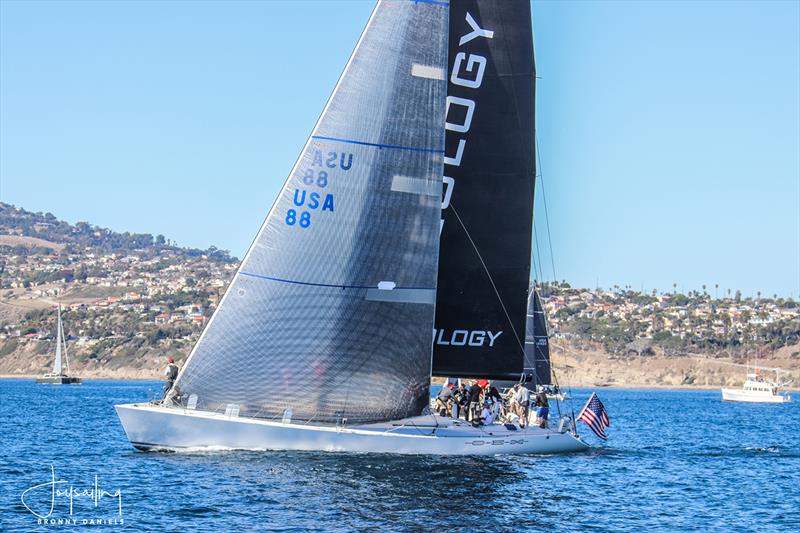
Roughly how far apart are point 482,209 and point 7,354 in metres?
156

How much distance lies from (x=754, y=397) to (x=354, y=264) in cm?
8084

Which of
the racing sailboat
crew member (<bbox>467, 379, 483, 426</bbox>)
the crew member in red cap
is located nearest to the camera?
the racing sailboat

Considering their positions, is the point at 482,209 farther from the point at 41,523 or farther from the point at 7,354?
the point at 7,354

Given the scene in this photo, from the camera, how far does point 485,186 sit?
31.7 meters

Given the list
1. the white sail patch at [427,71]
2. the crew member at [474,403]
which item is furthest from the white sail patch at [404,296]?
the white sail patch at [427,71]

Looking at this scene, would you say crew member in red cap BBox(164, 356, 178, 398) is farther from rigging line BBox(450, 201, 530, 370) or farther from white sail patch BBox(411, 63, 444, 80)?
white sail patch BBox(411, 63, 444, 80)

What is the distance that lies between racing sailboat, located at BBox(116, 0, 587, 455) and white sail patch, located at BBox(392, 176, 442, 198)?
0.03 metres

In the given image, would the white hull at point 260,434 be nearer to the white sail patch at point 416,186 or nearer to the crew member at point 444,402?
the crew member at point 444,402

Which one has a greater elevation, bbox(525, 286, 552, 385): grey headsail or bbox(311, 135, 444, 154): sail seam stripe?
bbox(311, 135, 444, 154): sail seam stripe

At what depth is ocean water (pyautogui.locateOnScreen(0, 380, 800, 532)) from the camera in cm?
2177

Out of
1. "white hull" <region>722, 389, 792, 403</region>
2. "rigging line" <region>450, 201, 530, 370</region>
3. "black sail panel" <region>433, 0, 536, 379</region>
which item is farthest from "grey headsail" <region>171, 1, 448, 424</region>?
"white hull" <region>722, 389, 792, 403</region>

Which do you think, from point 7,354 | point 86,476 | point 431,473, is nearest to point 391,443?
point 431,473

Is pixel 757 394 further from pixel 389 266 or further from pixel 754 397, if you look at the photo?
pixel 389 266

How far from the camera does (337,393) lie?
28469mm
